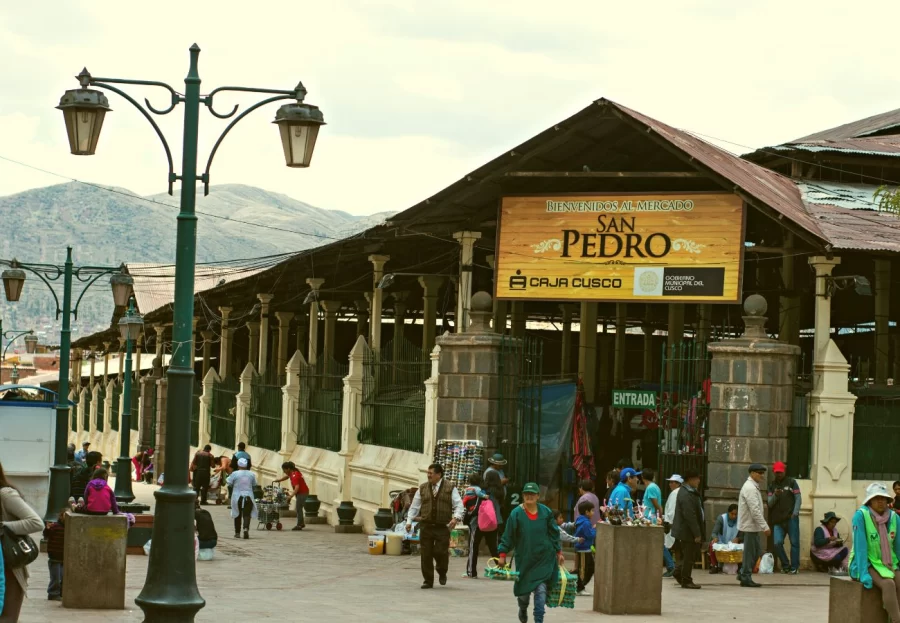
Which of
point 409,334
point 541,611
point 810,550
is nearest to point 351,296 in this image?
point 409,334

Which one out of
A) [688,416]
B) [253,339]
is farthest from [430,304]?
[688,416]

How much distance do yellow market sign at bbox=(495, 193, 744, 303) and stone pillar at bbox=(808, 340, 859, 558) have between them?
1761mm

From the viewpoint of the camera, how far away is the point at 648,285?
22594 mm

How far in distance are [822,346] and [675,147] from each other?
140 inches

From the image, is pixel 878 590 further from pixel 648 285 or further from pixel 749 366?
pixel 648 285

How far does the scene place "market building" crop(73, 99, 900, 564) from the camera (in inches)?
837

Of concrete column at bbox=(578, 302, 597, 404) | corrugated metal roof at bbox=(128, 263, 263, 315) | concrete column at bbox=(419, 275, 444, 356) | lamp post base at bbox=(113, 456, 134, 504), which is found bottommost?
lamp post base at bbox=(113, 456, 134, 504)

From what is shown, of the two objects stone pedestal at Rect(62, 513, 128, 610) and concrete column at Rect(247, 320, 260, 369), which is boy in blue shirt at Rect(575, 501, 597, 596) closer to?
stone pedestal at Rect(62, 513, 128, 610)

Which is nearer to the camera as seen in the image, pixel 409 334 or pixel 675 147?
pixel 675 147

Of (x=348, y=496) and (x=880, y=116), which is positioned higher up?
(x=880, y=116)

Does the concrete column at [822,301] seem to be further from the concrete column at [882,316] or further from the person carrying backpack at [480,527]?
the concrete column at [882,316]

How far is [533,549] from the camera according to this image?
44.6 ft

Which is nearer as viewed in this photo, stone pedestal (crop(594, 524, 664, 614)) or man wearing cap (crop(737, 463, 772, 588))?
stone pedestal (crop(594, 524, 664, 614))

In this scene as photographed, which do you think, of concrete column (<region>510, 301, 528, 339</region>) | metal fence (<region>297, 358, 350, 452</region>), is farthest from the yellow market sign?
metal fence (<region>297, 358, 350, 452</region>)
